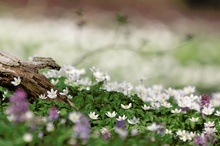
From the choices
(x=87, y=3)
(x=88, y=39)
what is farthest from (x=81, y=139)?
(x=87, y=3)

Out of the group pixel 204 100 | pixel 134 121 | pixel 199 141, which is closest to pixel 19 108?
pixel 199 141

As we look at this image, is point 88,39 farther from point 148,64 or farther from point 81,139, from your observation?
point 81,139

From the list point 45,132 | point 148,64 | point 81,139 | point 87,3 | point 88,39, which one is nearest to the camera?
point 81,139

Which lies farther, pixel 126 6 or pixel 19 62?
pixel 126 6

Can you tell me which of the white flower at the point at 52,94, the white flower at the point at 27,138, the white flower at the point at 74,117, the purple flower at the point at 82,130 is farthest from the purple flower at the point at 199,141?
the white flower at the point at 52,94

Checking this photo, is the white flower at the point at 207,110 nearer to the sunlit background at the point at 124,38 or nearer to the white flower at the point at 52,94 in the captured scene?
the white flower at the point at 52,94

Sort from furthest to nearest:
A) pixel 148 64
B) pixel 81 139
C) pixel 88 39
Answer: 1. pixel 88 39
2. pixel 148 64
3. pixel 81 139

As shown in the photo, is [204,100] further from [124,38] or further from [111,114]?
[124,38]
